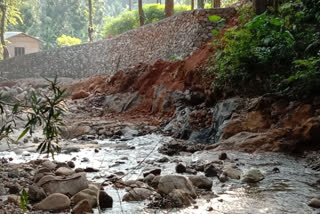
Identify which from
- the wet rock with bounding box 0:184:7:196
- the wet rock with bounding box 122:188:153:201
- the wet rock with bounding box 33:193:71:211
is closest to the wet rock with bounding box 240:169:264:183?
the wet rock with bounding box 122:188:153:201

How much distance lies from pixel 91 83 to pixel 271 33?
12.0 meters

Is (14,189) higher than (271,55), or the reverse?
(271,55)

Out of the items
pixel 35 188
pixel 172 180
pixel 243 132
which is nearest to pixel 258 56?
pixel 243 132

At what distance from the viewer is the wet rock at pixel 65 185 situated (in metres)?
3.72

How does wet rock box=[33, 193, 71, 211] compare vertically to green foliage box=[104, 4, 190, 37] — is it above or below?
below

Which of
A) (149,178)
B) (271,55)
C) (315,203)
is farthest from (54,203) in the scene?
(271,55)

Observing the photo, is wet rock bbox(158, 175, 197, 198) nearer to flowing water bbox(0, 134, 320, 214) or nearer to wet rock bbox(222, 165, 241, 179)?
flowing water bbox(0, 134, 320, 214)

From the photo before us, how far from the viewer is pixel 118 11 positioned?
204ft

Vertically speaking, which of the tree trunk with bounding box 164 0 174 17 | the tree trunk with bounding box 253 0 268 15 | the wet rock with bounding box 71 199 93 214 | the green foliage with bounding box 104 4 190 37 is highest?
the green foliage with bounding box 104 4 190 37

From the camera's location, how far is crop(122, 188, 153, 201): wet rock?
3701 millimetres

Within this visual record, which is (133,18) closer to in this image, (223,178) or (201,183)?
(223,178)

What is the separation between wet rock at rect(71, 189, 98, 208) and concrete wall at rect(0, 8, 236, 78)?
1.99 m

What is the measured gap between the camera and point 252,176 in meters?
4.37

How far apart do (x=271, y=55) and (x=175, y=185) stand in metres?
4.80
